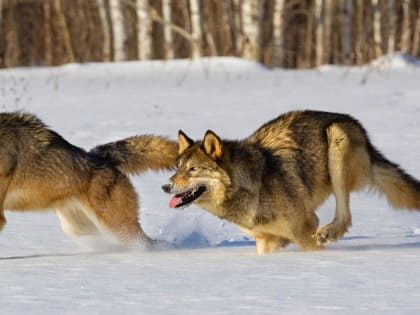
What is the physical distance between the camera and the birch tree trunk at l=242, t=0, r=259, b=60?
74.0 feet

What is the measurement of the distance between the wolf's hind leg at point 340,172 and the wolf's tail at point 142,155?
1304mm

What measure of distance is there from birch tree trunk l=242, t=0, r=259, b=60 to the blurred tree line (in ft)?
1.47

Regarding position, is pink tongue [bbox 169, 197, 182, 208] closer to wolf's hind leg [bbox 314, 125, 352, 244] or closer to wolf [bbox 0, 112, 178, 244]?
wolf [bbox 0, 112, 178, 244]

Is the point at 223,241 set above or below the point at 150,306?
below

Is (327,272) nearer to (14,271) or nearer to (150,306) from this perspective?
(150,306)

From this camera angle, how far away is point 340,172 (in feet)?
24.5

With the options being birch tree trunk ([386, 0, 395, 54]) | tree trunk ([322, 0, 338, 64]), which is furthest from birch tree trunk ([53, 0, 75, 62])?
birch tree trunk ([386, 0, 395, 54])

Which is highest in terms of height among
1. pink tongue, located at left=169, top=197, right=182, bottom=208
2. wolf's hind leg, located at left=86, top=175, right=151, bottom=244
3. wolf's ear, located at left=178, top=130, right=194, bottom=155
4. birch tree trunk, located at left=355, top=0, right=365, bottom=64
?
wolf's ear, located at left=178, top=130, right=194, bottom=155

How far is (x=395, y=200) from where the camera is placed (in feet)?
25.8

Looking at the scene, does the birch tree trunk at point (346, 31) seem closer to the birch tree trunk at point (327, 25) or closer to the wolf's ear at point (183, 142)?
the birch tree trunk at point (327, 25)

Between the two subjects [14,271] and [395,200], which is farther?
[395,200]

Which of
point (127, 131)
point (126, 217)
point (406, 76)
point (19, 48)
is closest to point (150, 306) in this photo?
point (126, 217)

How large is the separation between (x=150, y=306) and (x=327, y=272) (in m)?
1.43

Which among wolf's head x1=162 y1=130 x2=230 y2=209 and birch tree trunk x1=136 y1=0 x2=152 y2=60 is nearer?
wolf's head x1=162 y1=130 x2=230 y2=209
